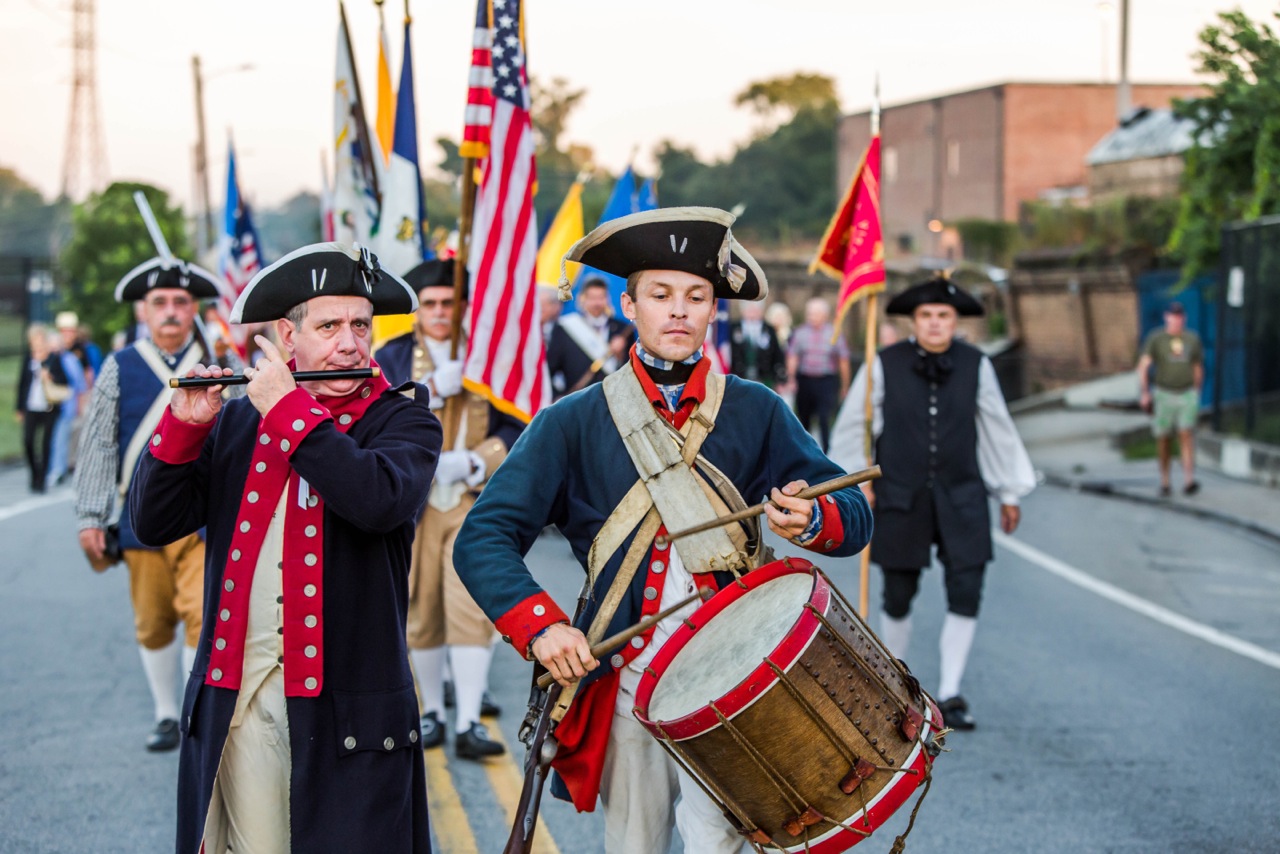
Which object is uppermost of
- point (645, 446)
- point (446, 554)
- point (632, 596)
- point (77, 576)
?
point (645, 446)

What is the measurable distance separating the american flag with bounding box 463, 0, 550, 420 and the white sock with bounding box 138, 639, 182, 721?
184 cm

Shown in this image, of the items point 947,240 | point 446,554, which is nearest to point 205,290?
point 446,554

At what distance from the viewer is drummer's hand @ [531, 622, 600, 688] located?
11.2 feet

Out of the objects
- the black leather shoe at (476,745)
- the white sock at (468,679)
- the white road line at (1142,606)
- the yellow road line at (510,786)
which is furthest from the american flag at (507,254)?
the white road line at (1142,606)

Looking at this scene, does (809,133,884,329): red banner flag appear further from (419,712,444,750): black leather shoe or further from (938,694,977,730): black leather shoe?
(419,712,444,750): black leather shoe

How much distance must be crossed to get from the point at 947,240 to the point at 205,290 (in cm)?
4211

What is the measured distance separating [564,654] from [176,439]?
1030 millimetres

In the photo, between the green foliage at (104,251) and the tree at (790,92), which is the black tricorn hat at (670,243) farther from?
the tree at (790,92)

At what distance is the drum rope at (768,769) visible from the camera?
3.30 meters

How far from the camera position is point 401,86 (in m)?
8.31

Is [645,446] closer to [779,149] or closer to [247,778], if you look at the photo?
[247,778]

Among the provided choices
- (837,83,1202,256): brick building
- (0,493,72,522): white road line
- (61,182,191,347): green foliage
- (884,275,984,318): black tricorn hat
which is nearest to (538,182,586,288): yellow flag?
(0,493,72,522): white road line

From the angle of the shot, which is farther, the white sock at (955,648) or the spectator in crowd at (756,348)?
the spectator in crowd at (756,348)

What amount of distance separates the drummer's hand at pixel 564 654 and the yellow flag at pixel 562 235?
1031cm
